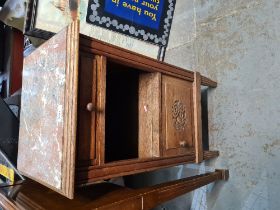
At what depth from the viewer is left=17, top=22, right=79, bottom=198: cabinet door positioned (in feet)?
2.22

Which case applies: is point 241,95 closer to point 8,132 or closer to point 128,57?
point 128,57

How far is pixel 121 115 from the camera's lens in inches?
53.2

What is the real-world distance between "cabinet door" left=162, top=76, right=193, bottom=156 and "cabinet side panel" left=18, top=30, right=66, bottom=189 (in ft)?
1.52

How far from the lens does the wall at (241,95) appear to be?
1.18 meters

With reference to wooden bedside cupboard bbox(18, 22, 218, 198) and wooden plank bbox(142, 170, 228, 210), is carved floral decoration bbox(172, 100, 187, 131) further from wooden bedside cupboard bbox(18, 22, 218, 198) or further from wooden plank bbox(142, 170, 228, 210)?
wooden plank bbox(142, 170, 228, 210)

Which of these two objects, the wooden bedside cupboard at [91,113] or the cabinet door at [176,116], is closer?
the wooden bedside cupboard at [91,113]

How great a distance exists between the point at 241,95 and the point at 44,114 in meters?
0.98

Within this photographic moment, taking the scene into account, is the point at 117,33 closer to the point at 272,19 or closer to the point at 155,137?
the point at 155,137

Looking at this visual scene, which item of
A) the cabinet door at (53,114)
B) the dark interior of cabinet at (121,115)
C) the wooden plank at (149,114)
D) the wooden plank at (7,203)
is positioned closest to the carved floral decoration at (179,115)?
the wooden plank at (149,114)

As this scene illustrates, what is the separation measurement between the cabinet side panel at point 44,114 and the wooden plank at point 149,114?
42 centimetres

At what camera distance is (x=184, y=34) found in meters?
1.64

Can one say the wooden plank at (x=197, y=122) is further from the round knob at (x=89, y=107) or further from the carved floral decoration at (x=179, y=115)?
the round knob at (x=89, y=107)

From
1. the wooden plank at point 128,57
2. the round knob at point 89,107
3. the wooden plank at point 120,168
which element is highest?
the wooden plank at point 128,57

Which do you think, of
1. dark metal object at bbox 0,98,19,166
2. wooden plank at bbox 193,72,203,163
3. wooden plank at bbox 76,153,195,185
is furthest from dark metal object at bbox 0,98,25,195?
wooden plank at bbox 193,72,203,163
